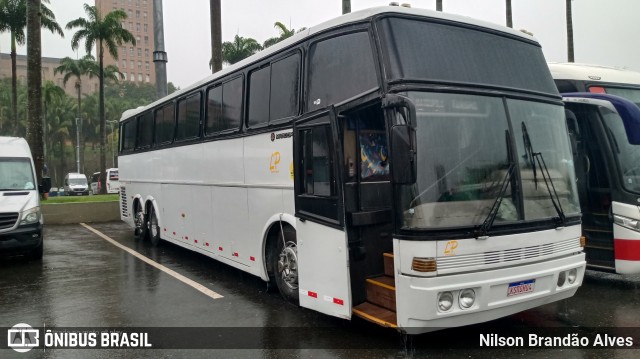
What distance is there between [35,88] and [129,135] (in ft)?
19.3

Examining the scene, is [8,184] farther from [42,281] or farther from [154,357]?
[154,357]

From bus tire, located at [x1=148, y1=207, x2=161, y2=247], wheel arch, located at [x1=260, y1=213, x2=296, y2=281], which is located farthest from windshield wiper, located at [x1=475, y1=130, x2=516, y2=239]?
bus tire, located at [x1=148, y1=207, x2=161, y2=247]

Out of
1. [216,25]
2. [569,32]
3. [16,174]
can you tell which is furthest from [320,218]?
[569,32]

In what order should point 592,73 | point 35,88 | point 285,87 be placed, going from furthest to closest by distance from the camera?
point 35,88
point 592,73
point 285,87

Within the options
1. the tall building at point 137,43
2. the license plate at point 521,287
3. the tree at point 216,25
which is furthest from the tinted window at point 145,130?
the tall building at point 137,43

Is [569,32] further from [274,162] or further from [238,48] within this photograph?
[274,162]

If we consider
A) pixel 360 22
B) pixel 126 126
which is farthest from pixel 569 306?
pixel 126 126

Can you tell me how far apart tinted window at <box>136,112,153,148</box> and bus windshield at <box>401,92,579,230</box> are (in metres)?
9.33

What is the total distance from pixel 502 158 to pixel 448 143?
2.00 ft

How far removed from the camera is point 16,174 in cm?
1106

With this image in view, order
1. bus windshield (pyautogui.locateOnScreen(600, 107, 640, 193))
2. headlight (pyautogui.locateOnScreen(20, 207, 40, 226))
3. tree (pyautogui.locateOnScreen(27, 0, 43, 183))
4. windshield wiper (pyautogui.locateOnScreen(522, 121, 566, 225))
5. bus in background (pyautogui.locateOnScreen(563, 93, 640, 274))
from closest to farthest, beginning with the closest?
1. windshield wiper (pyautogui.locateOnScreen(522, 121, 566, 225))
2. bus in background (pyautogui.locateOnScreen(563, 93, 640, 274))
3. bus windshield (pyautogui.locateOnScreen(600, 107, 640, 193))
4. headlight (pyautogui.locateOnScreen(20, 207, 40, 226))
5. tree (pyautogui.locateOnScreen(27, 0, 43, 183))

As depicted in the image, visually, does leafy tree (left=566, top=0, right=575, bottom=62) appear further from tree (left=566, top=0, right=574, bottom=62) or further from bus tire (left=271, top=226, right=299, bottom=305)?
bus tire (left=271, top=226, right=299, bottom=305)

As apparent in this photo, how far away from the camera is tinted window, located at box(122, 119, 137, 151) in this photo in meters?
14.3

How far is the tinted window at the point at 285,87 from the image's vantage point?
658cm
